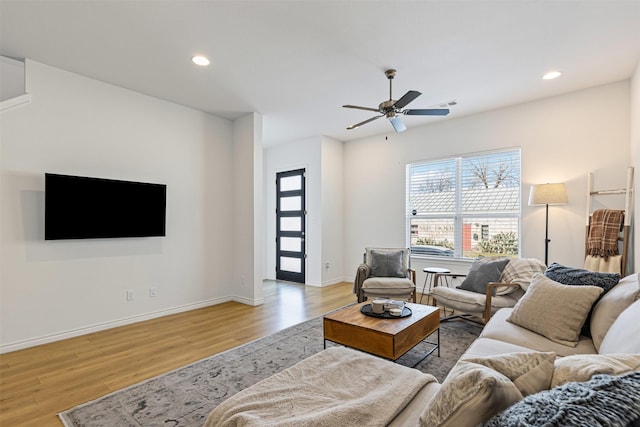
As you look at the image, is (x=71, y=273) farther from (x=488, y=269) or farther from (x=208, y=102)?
(x=488, y=269)

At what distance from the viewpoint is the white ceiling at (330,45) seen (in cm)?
242

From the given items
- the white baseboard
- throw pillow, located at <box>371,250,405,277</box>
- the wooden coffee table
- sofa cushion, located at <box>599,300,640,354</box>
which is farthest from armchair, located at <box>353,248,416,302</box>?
sofa cushion, located at <box>599,300,640,354</box>

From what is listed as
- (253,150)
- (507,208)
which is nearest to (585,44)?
(507,208)

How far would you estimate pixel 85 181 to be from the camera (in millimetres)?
3436

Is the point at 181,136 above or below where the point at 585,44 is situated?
below

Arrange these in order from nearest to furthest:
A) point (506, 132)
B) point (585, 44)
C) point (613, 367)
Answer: point (613, 367) → point (585, 44) → point (506, 132)

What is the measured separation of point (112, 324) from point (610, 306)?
472 centimetres

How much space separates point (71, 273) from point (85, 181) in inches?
40.8

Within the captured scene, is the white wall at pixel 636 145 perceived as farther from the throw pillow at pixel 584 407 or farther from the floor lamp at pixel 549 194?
the throw pillow at pixel 584 407

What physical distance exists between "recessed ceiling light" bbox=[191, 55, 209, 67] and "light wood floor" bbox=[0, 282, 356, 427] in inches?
116

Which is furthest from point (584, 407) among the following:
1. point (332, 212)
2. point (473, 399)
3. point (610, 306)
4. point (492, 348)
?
point (332, 212)

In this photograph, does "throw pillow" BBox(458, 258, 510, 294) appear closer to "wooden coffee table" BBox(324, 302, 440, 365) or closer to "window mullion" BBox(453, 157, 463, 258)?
"wooden coffee table" BBox(324, 302, 440, 365)

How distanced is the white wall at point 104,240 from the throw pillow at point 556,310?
4.03 meters

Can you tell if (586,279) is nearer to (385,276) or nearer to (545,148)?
(385,276)
